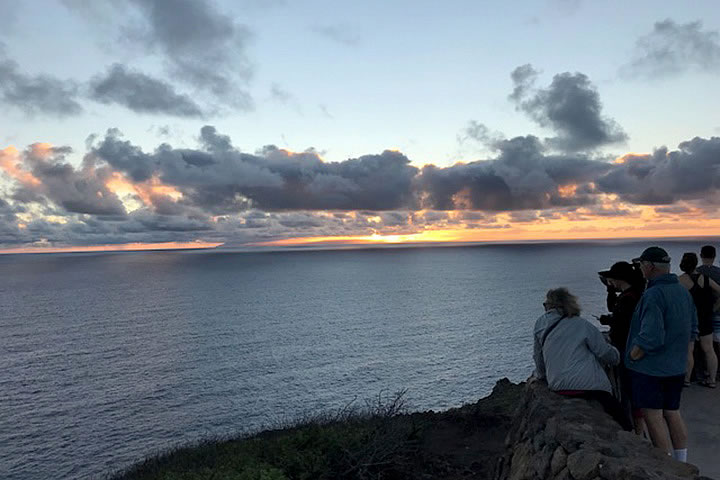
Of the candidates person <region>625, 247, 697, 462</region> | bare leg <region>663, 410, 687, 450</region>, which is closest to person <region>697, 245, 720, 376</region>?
person <region>625, 247, 697, 462</region>

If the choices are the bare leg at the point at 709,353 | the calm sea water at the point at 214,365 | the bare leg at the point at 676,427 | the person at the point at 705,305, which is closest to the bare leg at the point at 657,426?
the bare leg at the point at 676,427

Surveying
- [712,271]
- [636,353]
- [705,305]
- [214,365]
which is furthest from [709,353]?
[214,365]

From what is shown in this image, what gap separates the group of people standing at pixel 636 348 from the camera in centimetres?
609

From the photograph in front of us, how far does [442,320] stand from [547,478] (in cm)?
7449

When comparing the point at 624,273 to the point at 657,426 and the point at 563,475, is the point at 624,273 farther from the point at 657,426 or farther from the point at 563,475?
the point at 563,475

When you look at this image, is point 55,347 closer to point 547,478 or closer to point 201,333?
point 201,333

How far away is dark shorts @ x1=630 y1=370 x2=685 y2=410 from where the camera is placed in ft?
20.7

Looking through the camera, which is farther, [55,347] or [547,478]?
[55,347]

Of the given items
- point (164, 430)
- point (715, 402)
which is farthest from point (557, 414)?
point (164, 430)

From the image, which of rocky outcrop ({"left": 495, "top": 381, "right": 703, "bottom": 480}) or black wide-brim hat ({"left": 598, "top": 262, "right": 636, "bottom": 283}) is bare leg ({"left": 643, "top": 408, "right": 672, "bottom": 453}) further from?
black wide-brim hat ({"left": 598, "top": 262, "right": 636, "bottom": 283})

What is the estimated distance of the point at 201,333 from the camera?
235 ft

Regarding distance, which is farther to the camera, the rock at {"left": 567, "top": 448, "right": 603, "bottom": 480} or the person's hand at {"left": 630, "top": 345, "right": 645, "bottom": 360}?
the person's hand at {"left": 630, "top": 345, "right": 645, "bottom": 360}

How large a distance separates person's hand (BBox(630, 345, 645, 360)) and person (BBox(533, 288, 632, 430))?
0.17 m

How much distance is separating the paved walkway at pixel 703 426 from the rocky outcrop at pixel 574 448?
2.69 m
